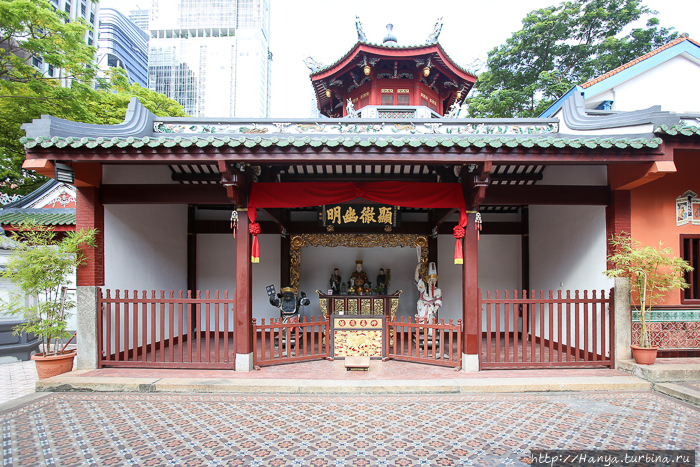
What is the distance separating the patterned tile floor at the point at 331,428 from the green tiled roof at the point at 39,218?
5536 millimetres

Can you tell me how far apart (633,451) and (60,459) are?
5707mm

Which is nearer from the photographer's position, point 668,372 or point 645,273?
point 668,372

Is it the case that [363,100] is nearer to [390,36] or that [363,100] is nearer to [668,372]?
[390,36]

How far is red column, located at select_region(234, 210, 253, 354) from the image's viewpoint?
6676mm

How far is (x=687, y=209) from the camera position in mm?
7090

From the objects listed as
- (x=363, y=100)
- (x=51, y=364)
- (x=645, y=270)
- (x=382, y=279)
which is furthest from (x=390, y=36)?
(x=51, y=364)

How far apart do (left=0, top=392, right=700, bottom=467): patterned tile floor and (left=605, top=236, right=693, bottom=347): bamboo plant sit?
64.5 inches

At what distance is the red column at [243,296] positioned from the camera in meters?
6.68

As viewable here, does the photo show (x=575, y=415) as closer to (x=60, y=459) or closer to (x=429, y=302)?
(x=429, y=302)

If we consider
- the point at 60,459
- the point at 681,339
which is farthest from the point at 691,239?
the point at 60,459

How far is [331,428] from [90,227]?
17.9 ft

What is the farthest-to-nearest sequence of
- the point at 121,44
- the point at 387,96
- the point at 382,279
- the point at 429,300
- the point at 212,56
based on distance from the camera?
the point at 212,56 → the point at 121,44 → the point at 387,96 → the point at 382,279 → the point at 429,300

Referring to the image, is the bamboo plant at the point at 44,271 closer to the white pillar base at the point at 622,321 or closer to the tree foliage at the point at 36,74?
the tree foliage at the point at 36,74

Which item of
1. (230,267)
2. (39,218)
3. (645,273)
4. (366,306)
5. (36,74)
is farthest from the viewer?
(36,74)
